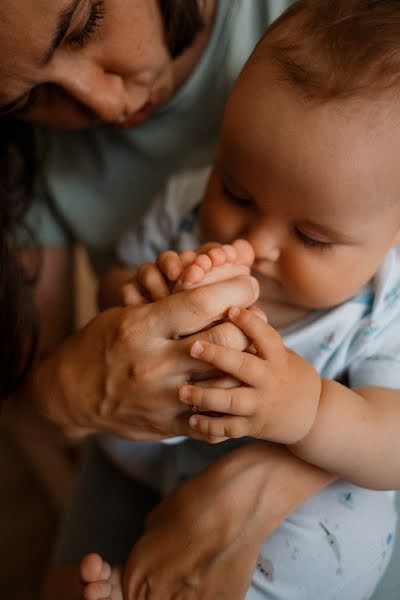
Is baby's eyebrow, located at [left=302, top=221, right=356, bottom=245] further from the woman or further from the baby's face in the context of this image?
the woman

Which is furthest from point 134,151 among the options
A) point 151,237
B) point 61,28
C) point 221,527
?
point 221,527

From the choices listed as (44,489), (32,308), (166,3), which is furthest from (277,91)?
(44,489)

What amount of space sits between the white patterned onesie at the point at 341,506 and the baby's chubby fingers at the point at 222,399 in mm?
224

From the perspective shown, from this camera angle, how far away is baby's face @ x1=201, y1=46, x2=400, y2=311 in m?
0.74

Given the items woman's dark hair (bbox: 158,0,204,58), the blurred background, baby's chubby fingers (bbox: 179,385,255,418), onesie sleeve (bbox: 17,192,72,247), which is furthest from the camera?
the blurred background

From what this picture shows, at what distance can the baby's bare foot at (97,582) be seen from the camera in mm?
807

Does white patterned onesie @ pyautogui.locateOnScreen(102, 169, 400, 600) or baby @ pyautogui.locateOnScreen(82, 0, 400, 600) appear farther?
white patterned onesie @ pyautogui.locateOnScreen(102, 169, 400, 600)

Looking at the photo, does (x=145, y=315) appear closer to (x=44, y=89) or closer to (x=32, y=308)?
(x=44, y=89)

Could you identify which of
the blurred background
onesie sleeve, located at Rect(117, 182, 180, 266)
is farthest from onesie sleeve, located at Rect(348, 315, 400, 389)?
the blurred background

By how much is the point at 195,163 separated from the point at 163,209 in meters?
0.15

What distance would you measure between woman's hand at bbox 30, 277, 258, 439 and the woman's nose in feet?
0.96

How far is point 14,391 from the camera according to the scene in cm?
123

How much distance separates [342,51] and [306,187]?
5.7 inches

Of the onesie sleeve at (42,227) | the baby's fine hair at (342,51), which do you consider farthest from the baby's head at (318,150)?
the onesie sleeve at (42,227)
